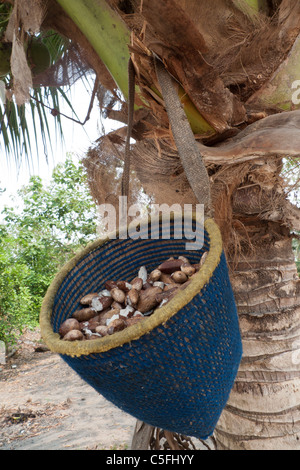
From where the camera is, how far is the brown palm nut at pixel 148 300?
993 millimetres

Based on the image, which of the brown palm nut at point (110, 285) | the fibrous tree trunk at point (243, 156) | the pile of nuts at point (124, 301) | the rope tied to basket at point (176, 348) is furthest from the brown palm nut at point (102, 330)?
the fibrous tree trunk at point (243, 156)

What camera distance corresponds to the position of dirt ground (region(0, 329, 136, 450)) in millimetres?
3027

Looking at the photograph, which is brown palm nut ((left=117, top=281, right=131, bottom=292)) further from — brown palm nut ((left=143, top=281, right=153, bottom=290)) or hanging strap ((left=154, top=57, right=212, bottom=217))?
hanging strap ((left=154, top=57, right=212, bottom=217))

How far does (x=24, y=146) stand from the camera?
310 cm

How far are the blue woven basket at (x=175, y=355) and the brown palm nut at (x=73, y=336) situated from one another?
0.03 m

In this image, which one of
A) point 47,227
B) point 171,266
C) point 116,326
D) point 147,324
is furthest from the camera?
point 47,227

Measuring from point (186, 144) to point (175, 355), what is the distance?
49cm

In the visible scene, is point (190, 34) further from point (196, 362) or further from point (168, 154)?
point (196, 362)

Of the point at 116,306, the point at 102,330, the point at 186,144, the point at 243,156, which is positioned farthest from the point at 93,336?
the point at 243,156

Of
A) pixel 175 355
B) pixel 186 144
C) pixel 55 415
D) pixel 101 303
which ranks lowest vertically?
pixel 55 415

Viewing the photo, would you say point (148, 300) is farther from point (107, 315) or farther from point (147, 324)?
point (147, 324)

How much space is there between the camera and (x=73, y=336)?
2.91 feet
